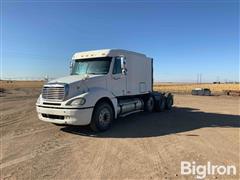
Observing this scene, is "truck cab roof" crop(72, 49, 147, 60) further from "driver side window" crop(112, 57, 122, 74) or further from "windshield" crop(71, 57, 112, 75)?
"driver side window" crop(112, 57, 122, 74)

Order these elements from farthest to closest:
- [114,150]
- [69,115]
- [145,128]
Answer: [145,128] → [69,115] → [114,150]

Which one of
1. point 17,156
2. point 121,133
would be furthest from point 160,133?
point 17,156

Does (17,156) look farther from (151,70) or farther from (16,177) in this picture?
(151,70)

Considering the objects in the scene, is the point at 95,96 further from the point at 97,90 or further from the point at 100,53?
the point at 100,53

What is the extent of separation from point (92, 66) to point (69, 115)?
2.71 m

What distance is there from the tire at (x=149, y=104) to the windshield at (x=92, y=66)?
14.6 feet

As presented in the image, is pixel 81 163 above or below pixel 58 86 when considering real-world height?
below

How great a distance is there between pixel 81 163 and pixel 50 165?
69 cm

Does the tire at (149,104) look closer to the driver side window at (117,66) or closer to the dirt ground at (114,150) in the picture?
the dirt ground at (114,150)

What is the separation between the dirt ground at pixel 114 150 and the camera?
4918mm

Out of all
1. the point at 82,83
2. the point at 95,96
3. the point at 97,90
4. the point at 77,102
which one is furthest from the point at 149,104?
the point at 77,102

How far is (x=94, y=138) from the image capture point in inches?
Result: 305

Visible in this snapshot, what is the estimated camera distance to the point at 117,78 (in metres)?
9.94

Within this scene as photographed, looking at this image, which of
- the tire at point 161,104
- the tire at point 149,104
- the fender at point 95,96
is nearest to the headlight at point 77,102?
the fender at point 95,96
